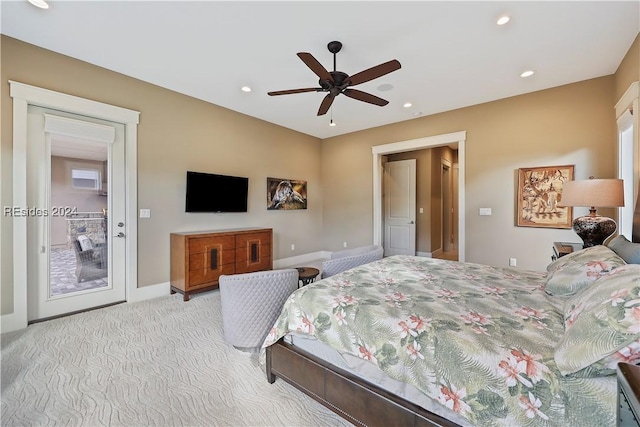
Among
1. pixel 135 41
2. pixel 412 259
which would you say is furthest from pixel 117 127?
pixel 412 259

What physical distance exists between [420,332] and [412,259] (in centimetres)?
155

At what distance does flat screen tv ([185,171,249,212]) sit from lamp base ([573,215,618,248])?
14.8 ft

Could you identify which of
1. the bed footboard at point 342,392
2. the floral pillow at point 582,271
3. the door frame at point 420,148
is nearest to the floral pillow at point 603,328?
the floral pillow at point 582,271

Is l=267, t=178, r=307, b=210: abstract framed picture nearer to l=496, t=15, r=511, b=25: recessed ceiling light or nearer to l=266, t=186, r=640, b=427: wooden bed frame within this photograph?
l=266, t=186, r=640, b=427: wooden bed frame

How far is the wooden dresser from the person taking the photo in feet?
11.6

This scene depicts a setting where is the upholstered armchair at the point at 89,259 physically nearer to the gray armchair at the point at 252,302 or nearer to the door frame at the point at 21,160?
the door frame at the point at 21,160

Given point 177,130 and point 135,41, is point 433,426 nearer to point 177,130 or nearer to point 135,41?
point 135,41

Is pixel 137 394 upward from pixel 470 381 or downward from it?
downward

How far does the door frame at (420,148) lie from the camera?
4.44 metres

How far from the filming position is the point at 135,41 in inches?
106

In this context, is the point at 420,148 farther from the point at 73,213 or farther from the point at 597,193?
the point at 73,213

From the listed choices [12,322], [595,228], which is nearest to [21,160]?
[12,322]

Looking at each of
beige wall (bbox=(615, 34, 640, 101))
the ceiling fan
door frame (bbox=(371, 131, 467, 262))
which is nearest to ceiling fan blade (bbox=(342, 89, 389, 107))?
the ceiling fan

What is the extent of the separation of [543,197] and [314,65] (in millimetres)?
3714
